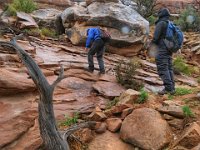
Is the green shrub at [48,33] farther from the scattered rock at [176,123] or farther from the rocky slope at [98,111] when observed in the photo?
the scattered rock at [176,123]

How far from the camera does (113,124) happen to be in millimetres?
6945

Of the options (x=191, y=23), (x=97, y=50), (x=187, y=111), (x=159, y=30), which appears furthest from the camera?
(x=191, y=23)

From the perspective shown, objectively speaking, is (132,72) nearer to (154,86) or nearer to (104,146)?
(154,86)

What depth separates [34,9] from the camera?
16.5 m

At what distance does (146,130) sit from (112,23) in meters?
7.63

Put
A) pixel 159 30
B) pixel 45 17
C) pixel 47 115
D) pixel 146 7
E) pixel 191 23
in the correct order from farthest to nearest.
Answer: pixel 146 7 → pixel 191 23 → pixel 45 17 → pixel 159 30 → pixel 47 115

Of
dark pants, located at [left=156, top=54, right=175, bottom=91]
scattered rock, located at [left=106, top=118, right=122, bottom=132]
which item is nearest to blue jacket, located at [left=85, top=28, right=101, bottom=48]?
dark pants, located at [left=156, top=54, right=175, bottom=91]

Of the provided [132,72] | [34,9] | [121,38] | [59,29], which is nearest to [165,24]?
[132,72]

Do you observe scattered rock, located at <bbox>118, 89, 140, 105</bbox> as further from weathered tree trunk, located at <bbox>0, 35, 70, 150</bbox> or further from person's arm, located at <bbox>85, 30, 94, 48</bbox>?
person's arm, located at <bbox>85, 30, 94, 48</bbox>

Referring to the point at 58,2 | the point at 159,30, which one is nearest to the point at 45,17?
the point at 58,2

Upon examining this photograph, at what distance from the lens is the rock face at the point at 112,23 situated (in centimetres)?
1321

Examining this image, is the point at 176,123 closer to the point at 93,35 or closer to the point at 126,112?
the point at 126,112

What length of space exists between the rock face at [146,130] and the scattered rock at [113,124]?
13 cm

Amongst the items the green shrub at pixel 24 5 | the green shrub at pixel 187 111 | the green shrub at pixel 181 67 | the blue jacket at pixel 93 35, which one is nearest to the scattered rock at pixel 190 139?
the green shrub at pixel 187 111
